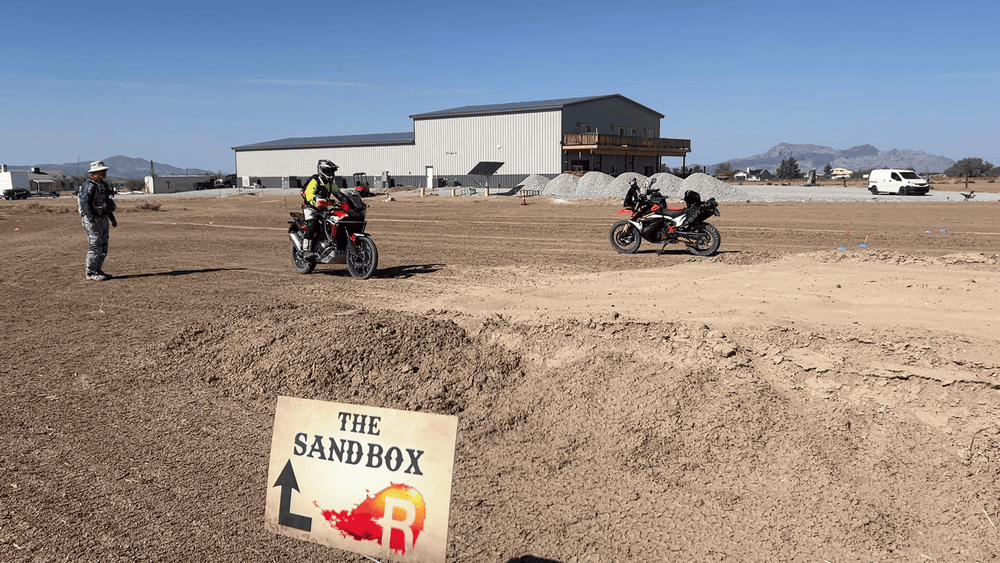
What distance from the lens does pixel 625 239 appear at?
15.1m

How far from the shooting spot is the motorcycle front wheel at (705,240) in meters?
13.9

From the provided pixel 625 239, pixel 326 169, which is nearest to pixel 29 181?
pixel 326 169

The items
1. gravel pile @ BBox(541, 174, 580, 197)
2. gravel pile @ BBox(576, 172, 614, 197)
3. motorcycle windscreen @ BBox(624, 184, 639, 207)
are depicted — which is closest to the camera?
motorcycle windscreen @ BBox(624, 184, 639, 207)

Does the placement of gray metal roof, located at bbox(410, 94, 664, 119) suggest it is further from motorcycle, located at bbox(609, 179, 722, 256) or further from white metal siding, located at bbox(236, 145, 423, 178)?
motorcycle, located at bbox(609, 179, 722, 256)

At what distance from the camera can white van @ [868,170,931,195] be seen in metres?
39.8

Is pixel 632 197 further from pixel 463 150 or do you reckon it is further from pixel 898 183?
pixel 463 150

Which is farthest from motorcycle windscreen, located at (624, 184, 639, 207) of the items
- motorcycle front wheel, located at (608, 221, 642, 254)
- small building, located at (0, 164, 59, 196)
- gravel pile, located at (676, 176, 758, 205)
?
small building, located at (0, 164, 59, 196)

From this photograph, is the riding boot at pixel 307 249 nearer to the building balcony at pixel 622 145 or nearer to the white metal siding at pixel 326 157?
the building balcony at pixel 622 145

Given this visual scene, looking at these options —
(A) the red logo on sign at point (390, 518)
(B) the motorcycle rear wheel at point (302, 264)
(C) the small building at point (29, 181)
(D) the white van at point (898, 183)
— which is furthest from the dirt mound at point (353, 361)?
(C) the small building at point (29, 181)

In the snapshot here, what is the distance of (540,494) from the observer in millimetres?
4438

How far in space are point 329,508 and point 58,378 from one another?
14.8ft

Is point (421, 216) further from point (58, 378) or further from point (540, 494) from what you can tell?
point (540, 494)

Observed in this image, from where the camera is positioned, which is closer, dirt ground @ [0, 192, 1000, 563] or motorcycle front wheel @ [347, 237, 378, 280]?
dirt ground @ [0, 192, 1000, 563]

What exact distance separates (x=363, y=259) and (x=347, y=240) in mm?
458
